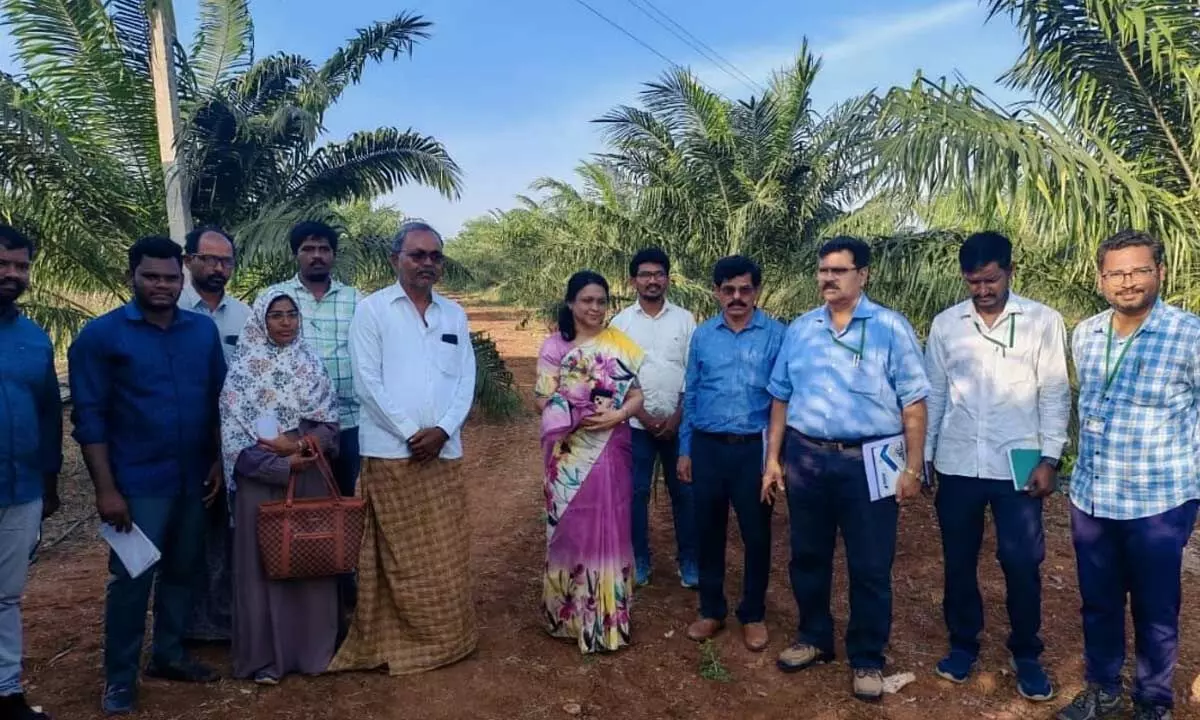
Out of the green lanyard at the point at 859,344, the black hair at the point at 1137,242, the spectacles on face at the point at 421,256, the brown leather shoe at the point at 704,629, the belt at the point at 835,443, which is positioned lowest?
the brown leather shoe at the point at 704,629

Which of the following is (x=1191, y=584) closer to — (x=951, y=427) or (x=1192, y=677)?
(x=1192, y=677)

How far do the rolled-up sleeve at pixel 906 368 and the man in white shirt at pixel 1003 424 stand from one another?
22cm

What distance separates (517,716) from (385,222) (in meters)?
32.2

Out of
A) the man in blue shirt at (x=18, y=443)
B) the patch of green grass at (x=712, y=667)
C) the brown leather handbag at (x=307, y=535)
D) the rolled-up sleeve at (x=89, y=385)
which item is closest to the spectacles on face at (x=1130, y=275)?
the patch of green grass at (x=712, y=667)

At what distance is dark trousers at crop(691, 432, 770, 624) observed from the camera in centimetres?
356

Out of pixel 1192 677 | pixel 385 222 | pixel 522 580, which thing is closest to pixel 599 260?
pixel 522 580

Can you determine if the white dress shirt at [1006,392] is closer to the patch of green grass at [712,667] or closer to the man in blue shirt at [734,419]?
the man in blue shirt at [734,419]

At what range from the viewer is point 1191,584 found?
4.48 m

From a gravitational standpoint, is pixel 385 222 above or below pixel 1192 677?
above

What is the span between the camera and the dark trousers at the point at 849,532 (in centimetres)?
316

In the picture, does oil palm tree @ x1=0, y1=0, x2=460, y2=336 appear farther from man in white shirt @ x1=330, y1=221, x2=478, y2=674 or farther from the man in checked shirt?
man in white shirt @ x1=330, y1=221, x2=478, y2=674

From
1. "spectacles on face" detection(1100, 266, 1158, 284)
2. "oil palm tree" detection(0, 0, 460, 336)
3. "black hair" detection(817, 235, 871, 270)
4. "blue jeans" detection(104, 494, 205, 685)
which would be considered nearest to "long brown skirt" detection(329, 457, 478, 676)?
"blue jeans" detection(104, 494, 205, 685)

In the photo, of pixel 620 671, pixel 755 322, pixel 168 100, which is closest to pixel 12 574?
pixel 620 671

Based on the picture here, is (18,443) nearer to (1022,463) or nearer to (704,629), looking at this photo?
(704,629)
